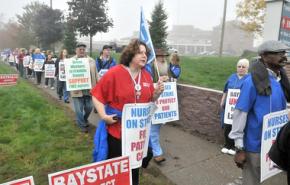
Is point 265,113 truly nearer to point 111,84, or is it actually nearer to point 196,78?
point 111,84

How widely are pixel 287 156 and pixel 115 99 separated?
5.72 ft

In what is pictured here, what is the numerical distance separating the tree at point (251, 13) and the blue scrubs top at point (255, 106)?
25.2 m

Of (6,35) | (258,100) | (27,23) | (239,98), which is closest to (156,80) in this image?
(239,98)

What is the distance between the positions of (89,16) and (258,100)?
85.8ft

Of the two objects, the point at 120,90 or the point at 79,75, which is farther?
the point at 79,75

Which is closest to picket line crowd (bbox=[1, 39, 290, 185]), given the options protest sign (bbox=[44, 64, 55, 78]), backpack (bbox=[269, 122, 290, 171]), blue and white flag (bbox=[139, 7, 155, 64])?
blue and white flag (bbox=[139, 7, 155, 64])

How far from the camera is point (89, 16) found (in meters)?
27.5

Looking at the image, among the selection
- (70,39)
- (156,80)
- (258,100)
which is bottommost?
(156,80)

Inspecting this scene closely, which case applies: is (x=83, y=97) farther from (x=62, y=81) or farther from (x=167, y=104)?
(x=62, y=81)

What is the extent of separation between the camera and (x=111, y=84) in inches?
126

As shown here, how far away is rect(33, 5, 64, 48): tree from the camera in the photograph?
1331 inches

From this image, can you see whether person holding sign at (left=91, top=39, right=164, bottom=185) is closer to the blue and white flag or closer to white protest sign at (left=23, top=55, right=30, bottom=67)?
the blue and white flag

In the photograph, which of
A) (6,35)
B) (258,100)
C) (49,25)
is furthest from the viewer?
(6,35)

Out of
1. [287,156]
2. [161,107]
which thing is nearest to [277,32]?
[161,107]
